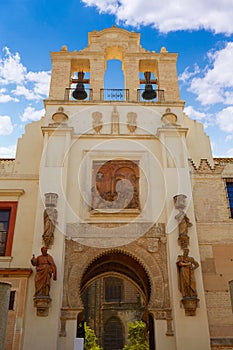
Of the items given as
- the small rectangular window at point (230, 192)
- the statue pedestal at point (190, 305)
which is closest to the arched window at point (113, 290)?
the small rectangular window at point (230, 192)

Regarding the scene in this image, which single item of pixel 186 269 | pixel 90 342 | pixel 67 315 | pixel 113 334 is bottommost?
pixel 67 315

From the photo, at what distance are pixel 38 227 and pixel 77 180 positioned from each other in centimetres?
230

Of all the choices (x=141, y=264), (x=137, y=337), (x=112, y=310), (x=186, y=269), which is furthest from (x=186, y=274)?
(x=112, y=310)

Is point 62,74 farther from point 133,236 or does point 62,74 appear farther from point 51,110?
point 133,236

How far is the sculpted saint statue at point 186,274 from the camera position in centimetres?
1068

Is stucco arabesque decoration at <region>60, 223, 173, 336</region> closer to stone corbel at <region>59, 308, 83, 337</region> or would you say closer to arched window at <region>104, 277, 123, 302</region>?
stone corbel at <region>59, 308, 83, 337</region>

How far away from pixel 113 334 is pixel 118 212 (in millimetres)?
19104

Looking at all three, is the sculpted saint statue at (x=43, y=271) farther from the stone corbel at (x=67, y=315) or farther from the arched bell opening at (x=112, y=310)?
the arched bell opening at (x=112, y=310)

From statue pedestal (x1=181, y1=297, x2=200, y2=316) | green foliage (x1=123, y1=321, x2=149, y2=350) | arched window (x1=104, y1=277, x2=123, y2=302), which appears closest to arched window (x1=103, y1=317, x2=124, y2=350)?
arched window (x1=104, y1=277, x2=123, y2=302)

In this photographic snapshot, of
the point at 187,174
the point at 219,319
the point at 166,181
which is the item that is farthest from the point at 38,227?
the point at 219,319

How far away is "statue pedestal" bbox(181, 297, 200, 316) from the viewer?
413 inches

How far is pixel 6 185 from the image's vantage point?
1349 cm

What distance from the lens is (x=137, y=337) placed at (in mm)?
24531

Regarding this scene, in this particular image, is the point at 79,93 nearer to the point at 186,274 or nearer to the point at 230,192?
the point at 230,192
